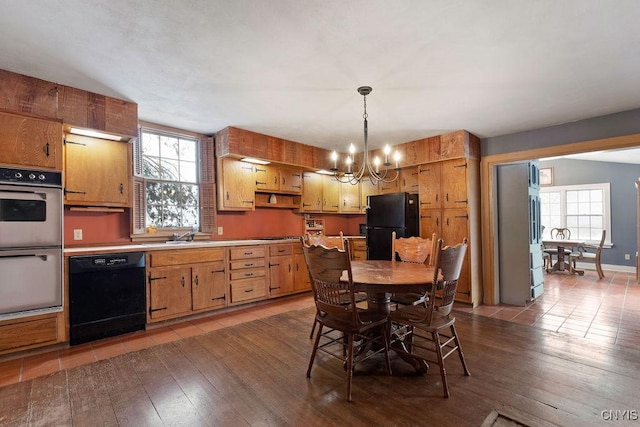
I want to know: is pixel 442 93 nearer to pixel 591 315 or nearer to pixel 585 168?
pixel 591 315

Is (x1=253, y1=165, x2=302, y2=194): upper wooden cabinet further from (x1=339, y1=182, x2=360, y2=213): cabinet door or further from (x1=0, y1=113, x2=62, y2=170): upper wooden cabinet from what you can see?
(x1=0, y1=113, x2=62, y2=170): upper wooden cabinet

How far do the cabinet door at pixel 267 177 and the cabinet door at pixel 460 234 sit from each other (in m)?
2.55

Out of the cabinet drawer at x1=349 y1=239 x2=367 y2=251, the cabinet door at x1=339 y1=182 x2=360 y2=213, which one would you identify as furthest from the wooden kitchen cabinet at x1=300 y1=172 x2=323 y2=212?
the cabinet drawer at x1=349 y1=239 x2=367 y2=251

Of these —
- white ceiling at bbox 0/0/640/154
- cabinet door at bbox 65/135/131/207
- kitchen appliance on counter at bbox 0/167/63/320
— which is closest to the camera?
white ceiling at bbox 0/0/640/154

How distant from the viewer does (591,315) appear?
12.0ft

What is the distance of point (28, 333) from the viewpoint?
262cm

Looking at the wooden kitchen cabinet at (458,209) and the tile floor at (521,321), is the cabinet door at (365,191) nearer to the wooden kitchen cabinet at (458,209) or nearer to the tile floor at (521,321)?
the wooden kitchen cabinet at (458,209)

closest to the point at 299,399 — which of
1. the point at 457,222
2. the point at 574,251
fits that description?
the point at 457,222

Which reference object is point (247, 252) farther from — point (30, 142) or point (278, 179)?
point (30, 142)

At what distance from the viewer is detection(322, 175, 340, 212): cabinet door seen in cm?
544

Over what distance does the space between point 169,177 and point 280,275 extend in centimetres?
202

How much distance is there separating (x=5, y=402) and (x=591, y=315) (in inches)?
219

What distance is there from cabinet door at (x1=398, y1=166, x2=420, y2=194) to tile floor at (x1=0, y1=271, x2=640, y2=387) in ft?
6.10

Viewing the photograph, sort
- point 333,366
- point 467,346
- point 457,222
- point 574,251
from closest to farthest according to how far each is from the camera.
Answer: point 333,366
point 467,346
point 457,222
point 574,251
